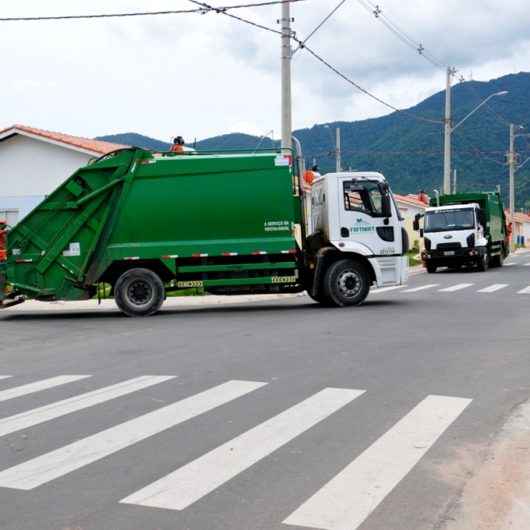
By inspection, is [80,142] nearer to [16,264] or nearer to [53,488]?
[16,264]

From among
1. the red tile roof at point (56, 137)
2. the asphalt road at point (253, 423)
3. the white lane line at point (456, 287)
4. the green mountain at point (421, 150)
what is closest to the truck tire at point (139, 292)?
the asphalt road at point (253, 423)

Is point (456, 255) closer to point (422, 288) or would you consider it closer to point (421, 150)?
point (422, 288)

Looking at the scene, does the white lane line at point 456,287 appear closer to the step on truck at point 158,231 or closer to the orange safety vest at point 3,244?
the step on truck at point 158,231

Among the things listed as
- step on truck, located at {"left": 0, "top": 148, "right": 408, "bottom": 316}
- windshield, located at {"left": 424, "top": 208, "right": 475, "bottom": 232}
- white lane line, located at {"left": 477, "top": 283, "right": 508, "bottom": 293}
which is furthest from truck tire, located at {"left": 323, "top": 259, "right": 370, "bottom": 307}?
windshield, located at {"left": 424, "top": 208, "right": 475, "bottom": 232}

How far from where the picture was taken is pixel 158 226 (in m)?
16.1

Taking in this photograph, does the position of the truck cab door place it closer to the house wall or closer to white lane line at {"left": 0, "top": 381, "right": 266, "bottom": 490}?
white lane line at {"left": 0, "top": 381, "right": 266, "bottom": 490}

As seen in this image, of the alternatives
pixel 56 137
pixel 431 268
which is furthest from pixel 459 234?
pixel 56 137

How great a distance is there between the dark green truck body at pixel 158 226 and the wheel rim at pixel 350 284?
1.45 meters

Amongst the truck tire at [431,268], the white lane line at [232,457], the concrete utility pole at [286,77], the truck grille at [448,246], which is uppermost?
the concrete utility pole at [286,77]

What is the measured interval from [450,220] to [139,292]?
18.9 m

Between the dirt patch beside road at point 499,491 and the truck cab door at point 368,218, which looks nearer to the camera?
the dirt patch beside road at point 499,491

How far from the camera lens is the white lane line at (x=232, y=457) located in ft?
15.6

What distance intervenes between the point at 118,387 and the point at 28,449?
241 cm

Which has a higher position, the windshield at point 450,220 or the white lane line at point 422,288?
the windshield at point 450,220
